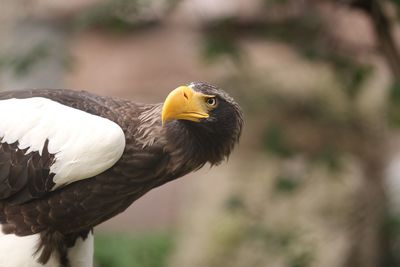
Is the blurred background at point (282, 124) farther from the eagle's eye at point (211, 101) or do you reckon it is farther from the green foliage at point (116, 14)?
the eagle's eye at point (211, 101)

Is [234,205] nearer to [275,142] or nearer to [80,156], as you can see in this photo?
[275,142]

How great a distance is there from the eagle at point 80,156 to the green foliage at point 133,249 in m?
3.07

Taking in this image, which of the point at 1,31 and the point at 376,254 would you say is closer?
the point at 376,254

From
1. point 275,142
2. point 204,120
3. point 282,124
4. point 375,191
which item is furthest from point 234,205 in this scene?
point 204,120

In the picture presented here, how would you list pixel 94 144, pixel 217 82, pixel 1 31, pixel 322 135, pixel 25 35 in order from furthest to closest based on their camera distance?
pixel 1 31, pixel 25 35, pixel 322 135, pixel 217 82, pixel 94 144

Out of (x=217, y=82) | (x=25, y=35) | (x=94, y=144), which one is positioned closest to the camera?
(x=94, y=144)

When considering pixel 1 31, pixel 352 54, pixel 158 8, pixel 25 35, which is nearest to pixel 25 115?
pixel 158 8

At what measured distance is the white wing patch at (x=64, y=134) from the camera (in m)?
3.46

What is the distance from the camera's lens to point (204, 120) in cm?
349

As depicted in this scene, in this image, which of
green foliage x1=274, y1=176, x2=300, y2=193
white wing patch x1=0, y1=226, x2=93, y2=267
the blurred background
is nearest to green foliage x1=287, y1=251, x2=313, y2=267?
the blurred background

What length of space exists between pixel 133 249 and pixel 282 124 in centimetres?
183

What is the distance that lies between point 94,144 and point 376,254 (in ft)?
10.8

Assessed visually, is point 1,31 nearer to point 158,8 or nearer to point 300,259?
point 158,8

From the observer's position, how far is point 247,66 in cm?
608
